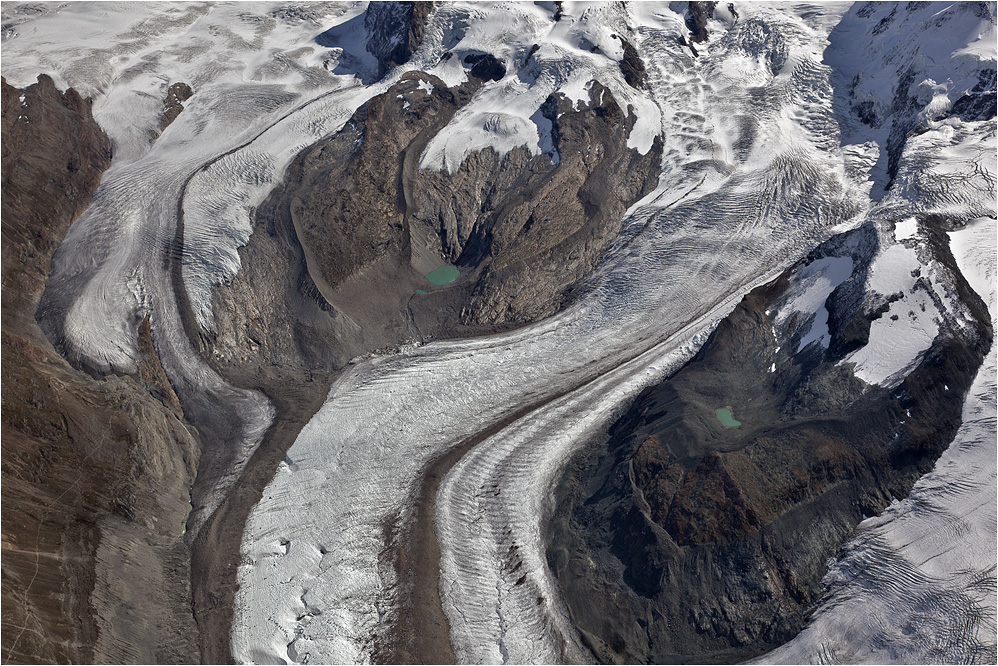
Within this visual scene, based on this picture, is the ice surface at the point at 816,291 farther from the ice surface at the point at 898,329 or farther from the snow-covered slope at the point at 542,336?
the ice surface at the point at 898,329

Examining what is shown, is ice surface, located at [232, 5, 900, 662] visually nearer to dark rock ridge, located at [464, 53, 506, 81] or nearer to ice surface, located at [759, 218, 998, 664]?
dark rock ridge, located at [464, 53, 506, 81]

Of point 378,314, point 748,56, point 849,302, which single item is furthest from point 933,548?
point 748,56

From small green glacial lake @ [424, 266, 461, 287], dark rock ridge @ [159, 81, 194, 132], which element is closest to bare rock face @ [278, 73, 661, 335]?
small green glacial lake @ [424, 266, 461, 287]

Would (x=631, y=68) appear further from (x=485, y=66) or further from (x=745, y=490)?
(x=745, y=490)

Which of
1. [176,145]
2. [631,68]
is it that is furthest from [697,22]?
[176,145]

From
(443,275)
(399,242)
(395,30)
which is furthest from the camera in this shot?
(395,30)
